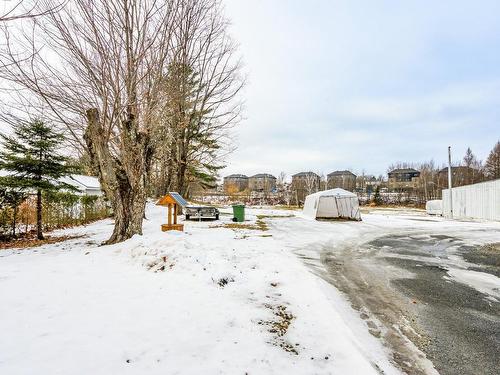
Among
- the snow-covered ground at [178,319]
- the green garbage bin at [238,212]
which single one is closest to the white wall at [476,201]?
the green garbage bin at [238,212]

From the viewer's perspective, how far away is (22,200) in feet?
37.7

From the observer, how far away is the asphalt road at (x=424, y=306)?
3275 millimetres

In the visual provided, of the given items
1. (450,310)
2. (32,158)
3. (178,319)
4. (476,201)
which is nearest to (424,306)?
(450,310)

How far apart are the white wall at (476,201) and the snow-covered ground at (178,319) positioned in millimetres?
20538

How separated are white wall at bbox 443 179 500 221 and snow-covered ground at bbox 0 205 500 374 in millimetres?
20538

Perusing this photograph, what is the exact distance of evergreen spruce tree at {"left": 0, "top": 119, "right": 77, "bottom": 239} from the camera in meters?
10.7

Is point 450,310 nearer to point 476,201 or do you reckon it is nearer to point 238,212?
point 238,212

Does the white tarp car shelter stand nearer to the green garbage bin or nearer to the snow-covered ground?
the green garbage bin

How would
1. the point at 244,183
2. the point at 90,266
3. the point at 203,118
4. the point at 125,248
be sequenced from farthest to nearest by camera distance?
the point at 244,183 → the point at 203,118 → the point at 125,248 → the point at 90,266

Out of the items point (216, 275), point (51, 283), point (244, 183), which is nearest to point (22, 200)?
point (51, 283)

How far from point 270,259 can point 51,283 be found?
4.41 meters

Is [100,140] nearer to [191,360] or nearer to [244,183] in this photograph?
[191,360]

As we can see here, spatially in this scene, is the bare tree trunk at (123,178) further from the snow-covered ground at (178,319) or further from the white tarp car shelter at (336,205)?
the white tarp car shelter at (336,205)

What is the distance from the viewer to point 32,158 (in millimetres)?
11164
